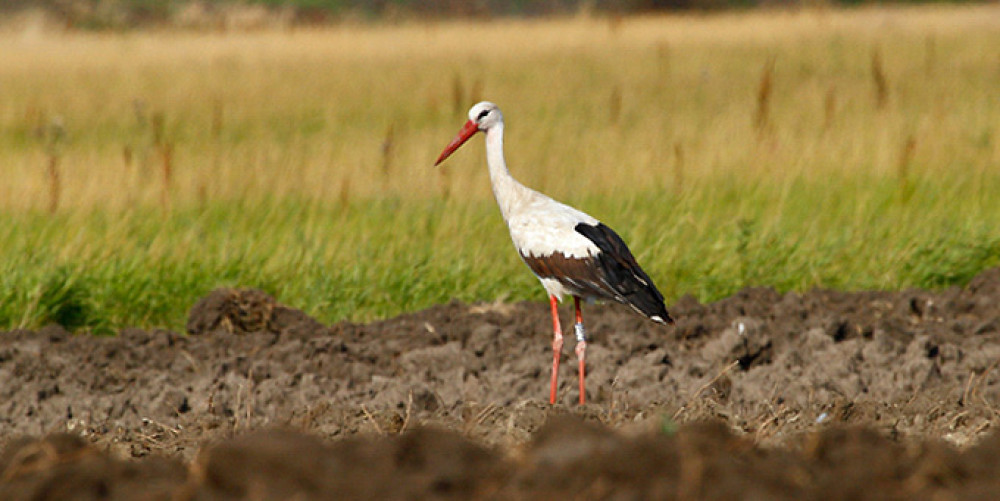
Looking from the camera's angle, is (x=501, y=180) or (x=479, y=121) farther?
(x=479, y=121)

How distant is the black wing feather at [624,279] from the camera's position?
221 inches

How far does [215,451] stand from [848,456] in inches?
63.0

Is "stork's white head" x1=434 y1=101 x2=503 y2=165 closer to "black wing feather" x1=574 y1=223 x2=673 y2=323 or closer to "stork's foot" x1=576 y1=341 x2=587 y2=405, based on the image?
"black wing feather" x1=574 y1=223 x2=673 y2=323

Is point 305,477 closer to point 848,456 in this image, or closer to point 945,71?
point 848,456

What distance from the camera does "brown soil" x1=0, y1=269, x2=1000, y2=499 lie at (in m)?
3.09

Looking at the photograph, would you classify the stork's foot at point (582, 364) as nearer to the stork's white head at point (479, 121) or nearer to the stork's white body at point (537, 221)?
the stork's white body at point (537, 221)

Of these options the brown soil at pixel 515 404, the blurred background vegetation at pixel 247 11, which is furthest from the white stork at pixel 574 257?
the blurred background vegetation at pixel 247 11

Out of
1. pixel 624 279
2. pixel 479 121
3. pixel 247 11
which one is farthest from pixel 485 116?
pixel 247 11

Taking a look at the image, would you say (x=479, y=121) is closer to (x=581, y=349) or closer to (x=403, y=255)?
(x=581, y=349)

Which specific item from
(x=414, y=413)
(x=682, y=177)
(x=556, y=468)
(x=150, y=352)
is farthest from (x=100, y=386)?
(x=682, y=177)

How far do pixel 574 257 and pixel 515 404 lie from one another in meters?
0.74

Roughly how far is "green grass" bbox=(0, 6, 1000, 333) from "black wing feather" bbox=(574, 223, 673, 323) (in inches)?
81.4

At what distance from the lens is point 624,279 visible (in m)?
5.69

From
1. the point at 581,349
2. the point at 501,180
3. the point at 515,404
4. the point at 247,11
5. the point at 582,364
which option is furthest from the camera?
the point at 247,11
